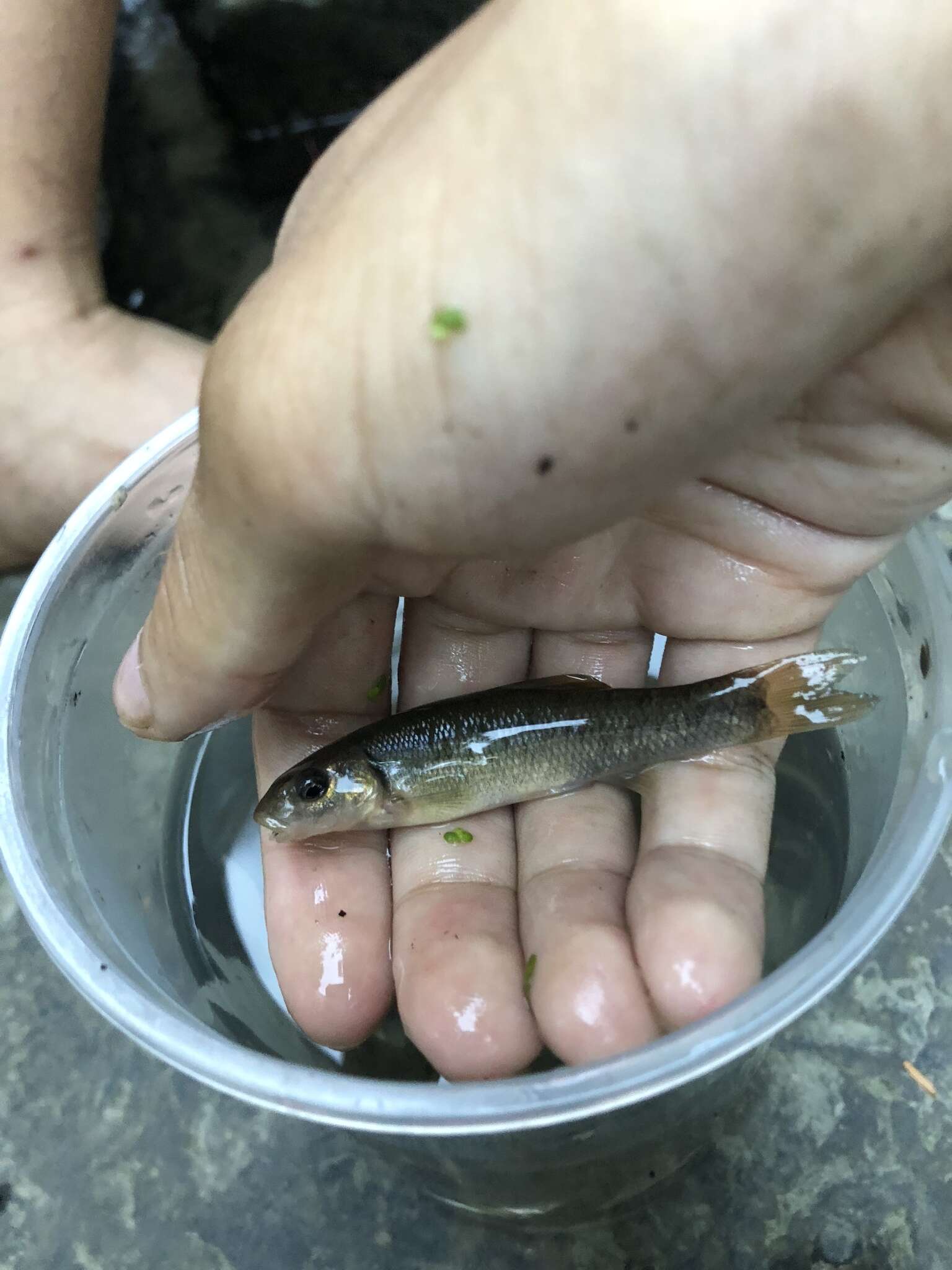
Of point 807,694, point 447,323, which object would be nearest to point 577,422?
point 447,323

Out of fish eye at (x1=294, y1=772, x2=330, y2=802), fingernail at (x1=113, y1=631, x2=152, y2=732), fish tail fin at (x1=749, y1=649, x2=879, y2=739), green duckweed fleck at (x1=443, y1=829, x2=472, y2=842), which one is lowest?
green duckweed fleck at (x1=443, y1=829, x2=472, y2=842)

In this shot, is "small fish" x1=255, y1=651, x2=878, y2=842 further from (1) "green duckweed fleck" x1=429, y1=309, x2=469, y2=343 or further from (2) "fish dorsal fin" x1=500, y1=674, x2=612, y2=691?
(1) "green duckweed fleck" x1=429, y1=309, x2=469, y2=343

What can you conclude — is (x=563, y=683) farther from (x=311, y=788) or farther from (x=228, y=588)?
(x=228, y=588)

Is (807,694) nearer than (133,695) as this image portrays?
No

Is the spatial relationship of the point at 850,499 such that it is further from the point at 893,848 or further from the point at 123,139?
the point at 123,139

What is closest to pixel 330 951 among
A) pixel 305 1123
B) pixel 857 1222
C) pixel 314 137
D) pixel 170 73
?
pixel 305 1123

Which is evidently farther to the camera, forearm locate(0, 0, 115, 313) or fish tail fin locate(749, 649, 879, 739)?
forearm locate(0, 0, 115, 313)

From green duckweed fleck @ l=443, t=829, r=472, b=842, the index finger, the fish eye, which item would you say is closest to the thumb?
the fish eye
